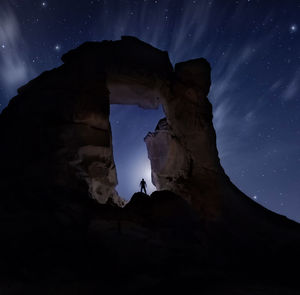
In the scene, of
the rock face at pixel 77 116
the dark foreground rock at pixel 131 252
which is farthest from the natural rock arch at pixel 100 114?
the dark foreground rock at pixel 131 252

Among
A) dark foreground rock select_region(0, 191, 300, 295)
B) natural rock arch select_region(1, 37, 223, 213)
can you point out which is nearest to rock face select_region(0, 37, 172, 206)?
natural rock arch select_region(1, 37, 223, 213)

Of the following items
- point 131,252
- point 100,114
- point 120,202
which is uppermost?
point 100,114

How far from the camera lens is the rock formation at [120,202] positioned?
5285mm

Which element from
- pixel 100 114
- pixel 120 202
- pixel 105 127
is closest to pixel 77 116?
pixel 100 114

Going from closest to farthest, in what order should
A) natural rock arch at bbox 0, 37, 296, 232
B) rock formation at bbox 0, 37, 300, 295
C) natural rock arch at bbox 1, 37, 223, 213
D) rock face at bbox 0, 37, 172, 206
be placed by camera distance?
1. rock formation at bbox 0, 37, 300, 295
2. rock face at bbox 0, 37, 172, 206
3. natural rock arch at bbox 0, 37, 296, 232
4. natural rock arch at bbox 1, 37, 223, 213

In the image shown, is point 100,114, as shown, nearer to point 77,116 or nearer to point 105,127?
point 105,127

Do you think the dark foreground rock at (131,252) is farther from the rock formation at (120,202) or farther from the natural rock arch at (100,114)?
the natural rock arch at (100,114)

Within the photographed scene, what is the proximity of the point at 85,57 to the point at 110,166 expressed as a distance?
4742mm

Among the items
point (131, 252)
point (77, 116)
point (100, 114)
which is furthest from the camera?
point (100, 114)

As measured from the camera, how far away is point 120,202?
12469mm

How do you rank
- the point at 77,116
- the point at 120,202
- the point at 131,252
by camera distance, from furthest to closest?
the point at 120,202 → the point at 77,116 → the point at 131,252

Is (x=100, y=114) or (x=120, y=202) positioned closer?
(x=100, y=114)

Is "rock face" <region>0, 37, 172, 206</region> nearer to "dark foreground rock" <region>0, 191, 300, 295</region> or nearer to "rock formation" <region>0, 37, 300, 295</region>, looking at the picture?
"rock formation" <region>0, 37, 300, 295</region>

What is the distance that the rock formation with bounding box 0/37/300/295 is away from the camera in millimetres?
5285
